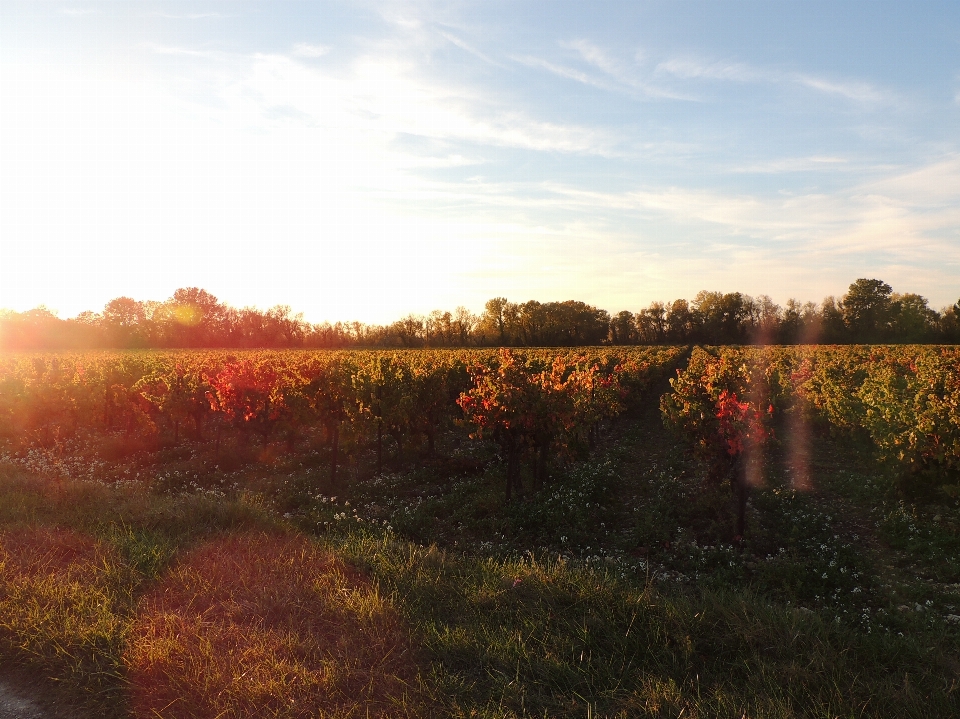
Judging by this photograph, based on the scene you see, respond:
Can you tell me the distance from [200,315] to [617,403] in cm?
12250

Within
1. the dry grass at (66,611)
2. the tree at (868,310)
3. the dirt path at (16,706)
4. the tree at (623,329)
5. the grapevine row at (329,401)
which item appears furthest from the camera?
the tree at (623,329)

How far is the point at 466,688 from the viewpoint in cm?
450

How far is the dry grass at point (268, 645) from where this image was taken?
4398mm

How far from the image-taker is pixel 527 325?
12588 cm

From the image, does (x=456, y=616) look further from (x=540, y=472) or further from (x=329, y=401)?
(x=329, y=401)

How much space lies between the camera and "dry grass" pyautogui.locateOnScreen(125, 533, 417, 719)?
4398 mm

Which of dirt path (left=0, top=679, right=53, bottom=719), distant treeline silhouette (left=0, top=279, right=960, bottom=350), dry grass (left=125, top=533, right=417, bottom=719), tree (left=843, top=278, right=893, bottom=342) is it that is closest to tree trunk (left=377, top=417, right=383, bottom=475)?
dry grass (left=125, top=533, right=417, bottom=719)

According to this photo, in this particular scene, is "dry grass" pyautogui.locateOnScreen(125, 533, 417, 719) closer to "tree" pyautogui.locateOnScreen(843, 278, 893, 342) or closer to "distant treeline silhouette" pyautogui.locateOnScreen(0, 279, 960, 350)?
"distant treeline silhouette" pyautogui.locateOnScreen(0, 279, 960, 350)

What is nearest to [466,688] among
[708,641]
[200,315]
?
[708,641]

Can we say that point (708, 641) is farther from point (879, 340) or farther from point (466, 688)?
point (879, 340)

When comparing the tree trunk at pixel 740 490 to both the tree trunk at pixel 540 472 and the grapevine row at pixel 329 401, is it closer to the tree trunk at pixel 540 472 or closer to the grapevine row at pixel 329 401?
the grapevine row at pixel 329 401

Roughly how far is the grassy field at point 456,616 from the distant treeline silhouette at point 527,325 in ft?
345

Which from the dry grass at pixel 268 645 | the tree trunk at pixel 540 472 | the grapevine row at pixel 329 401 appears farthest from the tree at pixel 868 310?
the dry grass at pixel 268 645

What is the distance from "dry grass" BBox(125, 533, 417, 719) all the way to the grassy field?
0.02m
